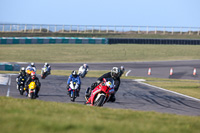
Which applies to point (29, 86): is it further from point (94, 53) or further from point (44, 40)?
point (44, 40)

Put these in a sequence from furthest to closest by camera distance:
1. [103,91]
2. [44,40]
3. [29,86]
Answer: [44,40] < [29,86] < [103,91]

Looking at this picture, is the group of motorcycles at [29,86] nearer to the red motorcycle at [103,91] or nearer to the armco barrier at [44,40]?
the red motorcycle at [103,91]

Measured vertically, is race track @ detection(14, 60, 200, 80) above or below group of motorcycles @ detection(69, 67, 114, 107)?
below

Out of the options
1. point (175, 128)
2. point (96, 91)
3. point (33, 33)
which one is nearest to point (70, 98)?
point (96, 91)

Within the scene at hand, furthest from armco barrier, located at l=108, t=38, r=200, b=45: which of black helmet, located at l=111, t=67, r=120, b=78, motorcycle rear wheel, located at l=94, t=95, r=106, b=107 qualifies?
motorcycle rear wheel, located at l=94, t=95, r=106, b=107

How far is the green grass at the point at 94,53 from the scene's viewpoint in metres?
50.7

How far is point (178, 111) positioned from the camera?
48.8 ft

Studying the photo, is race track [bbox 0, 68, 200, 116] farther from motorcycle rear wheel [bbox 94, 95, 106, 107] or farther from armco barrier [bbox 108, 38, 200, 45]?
armco barrier [bbox 108, 38, 200, 45]

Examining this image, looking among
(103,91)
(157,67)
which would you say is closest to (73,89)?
(103,91)

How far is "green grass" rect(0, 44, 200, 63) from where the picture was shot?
50719 mm

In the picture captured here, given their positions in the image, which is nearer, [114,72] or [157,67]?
[114,72]

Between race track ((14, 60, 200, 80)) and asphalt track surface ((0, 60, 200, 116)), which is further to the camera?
race track ((14, 60, 200, 80))

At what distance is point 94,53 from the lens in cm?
5488

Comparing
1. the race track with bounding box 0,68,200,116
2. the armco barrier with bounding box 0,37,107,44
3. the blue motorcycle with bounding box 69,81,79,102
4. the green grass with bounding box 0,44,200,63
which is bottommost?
the race track with bounding box 0,68,200,116
